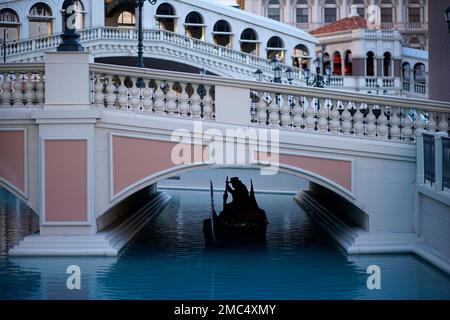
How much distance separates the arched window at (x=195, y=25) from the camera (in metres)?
45.6

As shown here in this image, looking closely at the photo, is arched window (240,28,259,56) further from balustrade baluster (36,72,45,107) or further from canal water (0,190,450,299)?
balustrade baluster (36,72,45,107)

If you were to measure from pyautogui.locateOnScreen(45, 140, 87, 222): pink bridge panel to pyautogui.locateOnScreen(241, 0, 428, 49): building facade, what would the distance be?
2251 inches

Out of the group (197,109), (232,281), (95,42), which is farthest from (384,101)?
(95,42)

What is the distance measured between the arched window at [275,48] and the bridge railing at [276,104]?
34829mm

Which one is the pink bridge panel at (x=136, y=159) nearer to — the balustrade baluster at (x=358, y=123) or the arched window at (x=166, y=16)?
the balustrade baluster at (x=358, y=123)

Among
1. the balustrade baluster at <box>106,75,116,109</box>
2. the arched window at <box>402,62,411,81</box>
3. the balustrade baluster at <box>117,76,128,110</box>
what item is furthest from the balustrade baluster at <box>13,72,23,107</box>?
the arched window at <box>402,62,411,81</box>

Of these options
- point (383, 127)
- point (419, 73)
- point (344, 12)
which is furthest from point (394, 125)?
point (344, 12)

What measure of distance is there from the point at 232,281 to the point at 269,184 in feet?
40.4

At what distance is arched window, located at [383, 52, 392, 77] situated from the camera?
185 ft

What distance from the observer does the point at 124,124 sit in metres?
10.8

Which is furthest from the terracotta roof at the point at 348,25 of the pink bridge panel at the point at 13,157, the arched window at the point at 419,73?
the pink bridge panel at the point at 13,157

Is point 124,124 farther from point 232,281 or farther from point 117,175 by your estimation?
point 232,281

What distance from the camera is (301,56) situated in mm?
46125

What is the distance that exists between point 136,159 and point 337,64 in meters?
50.3
